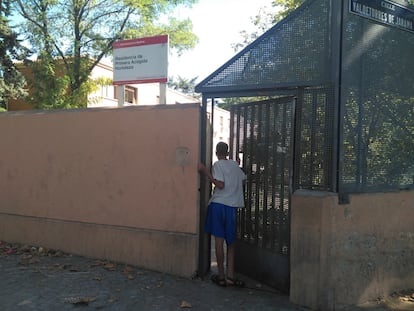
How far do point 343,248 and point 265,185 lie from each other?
3.78 ft

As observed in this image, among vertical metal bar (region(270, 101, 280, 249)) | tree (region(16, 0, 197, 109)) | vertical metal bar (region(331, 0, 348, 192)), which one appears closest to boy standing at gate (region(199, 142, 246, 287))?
vertical metal bar (region(270, 101, 280, 249))

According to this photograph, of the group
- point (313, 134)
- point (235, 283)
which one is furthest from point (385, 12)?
point (235, 283)

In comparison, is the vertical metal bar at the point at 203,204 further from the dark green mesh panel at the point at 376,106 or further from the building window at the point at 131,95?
the building window at the point at 131,95

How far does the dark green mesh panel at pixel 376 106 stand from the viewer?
454 centimetres

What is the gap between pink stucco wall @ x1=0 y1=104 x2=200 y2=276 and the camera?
5.45 meters

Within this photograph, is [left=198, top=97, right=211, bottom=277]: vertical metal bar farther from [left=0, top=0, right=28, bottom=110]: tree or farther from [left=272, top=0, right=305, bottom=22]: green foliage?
[left=0, top=0, right=28, bottom=110]: tree

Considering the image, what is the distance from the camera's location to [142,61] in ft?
28.1

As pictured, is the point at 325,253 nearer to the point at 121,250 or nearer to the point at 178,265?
the point at 178,265

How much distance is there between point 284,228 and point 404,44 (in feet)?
8.41

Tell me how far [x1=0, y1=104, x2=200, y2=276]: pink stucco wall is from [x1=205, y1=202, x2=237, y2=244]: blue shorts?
31 centimetres

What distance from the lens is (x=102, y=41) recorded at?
20203mm

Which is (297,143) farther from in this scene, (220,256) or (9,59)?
(9,59)

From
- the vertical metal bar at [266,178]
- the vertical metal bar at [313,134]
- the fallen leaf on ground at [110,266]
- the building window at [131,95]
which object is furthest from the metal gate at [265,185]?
the building window at [131,95]

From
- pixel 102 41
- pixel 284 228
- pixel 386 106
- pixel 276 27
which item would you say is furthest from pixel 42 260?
pixel 102 41
